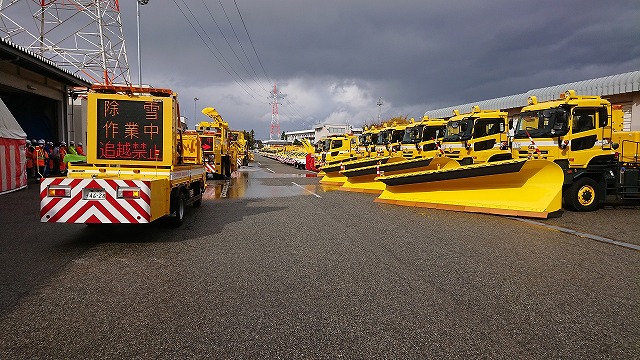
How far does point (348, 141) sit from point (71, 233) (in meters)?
21.2

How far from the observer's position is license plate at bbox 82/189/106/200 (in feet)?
22.1

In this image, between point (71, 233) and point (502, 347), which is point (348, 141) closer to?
point (71, 233)

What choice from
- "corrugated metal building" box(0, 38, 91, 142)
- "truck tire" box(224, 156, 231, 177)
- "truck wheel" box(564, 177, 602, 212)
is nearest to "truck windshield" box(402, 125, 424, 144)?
"truck wheel" box(564, 177, 602, 212)

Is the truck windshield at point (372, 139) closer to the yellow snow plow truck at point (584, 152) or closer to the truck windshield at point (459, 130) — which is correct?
the truck windshield at point (459, 130)

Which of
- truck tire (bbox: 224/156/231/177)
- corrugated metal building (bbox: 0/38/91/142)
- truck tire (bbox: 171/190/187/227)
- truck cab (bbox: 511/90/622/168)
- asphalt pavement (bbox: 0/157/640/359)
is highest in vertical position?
corrugated metal building (bbox: 0/38/91/142)

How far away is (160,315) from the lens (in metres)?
3.93

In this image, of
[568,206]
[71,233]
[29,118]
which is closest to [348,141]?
[568,206]

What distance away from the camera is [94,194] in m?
6.76

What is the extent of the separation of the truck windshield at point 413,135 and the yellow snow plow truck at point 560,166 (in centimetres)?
774

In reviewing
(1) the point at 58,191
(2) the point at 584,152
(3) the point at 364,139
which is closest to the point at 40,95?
(3) the point at 364,139

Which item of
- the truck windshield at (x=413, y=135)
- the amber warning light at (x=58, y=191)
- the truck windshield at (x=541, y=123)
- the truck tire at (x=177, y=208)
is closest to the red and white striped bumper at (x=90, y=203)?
the amber warning light at (x=58, y=191)

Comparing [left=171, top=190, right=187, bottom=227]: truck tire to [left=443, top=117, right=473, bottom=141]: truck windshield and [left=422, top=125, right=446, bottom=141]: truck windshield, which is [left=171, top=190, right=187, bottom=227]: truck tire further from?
[left=422, top=125, right=446, bottom=141]: truck windshield

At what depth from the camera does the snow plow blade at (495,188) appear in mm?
9516

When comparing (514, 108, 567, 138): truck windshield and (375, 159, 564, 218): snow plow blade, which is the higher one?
(514, 108, 567, 138): truck windshield
